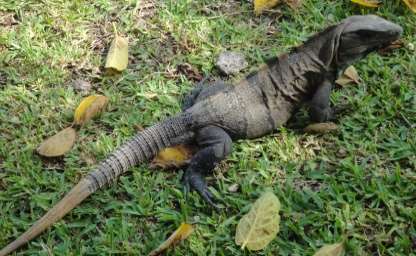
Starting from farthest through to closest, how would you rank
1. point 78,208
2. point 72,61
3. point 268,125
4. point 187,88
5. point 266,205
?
1. point 72,61
2. point 187,88
3. point 268,125
4. point 78,208
5. point 266,205

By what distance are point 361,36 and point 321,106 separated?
0.58m

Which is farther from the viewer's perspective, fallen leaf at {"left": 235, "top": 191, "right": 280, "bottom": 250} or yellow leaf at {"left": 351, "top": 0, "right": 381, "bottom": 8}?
yellow leaf at {"left": 351, "top": 0, "right": 381, "bottom": 8}

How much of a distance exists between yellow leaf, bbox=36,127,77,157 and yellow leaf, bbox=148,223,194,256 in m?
1.20

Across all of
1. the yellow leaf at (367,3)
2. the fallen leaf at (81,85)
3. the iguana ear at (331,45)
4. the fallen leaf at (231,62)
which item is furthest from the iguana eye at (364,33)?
the fallen leaf at (81,85)

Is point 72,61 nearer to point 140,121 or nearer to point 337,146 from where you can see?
point 140,121

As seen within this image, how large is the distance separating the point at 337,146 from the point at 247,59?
4.01 ft

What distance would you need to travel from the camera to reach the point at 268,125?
411cm

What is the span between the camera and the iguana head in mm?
4066

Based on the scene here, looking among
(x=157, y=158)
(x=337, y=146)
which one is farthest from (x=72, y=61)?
(x=337, y=146)

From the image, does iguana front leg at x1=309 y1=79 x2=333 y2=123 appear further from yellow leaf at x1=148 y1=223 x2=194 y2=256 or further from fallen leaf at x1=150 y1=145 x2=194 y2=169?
yellow leaf at x1=148 y1=223 x2=194 y2=256

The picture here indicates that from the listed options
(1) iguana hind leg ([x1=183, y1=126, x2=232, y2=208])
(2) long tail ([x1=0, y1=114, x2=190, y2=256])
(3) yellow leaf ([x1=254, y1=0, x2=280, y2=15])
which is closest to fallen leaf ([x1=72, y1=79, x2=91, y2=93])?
(2) long tail ([x1=0, y1=114, x2=190, y2=256])

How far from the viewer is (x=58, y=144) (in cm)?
420

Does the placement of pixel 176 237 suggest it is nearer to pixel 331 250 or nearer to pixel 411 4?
pixel 331 250

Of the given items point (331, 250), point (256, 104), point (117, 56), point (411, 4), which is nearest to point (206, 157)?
point (256, 104)
